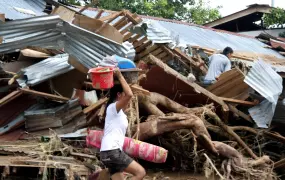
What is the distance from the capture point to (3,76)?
6730mm

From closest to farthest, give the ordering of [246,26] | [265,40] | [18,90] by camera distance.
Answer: [18,90] → [265,40] → [246,26]

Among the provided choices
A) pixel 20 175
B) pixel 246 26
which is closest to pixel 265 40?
pixel 246 26

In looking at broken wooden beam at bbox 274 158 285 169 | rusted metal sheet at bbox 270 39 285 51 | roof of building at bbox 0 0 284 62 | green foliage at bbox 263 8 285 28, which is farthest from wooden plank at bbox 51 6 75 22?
green foliage at bbox 263 8 285 28

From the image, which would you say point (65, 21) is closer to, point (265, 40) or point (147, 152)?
point (147, 152)

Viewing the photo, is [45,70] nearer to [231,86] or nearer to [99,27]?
[99,27]

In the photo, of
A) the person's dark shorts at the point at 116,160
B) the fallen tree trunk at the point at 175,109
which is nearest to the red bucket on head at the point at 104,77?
the person's dark shorts at the point at 116,160

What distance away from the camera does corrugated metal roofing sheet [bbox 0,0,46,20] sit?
8.28 meters

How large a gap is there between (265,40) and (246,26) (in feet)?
12.1

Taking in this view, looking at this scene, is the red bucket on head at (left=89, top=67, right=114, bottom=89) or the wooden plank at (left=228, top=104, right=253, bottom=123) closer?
the red bucket on head at (left=89, top=67, right=114, bottom=89)

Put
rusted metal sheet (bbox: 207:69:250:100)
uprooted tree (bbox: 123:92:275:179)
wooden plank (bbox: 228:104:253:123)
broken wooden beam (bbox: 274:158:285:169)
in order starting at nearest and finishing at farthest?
uprooted tree (bbox: 123:92:275:179) → broken wooden beam (bbox: 274:158:285:169) → rusted metal sheet (bbox: 207:69:250:100) → wooden plank (bbox: 228:104:253:123)

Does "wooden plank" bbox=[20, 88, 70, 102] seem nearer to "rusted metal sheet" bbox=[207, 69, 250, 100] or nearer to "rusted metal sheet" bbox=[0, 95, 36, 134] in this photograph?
"rusted metal sheet" bbox=[0, 95, 36, 134]

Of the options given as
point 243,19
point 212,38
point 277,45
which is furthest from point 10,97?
point 243,19

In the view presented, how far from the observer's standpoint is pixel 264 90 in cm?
735

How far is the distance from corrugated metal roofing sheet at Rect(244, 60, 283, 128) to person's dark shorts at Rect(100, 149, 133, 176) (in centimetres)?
370
